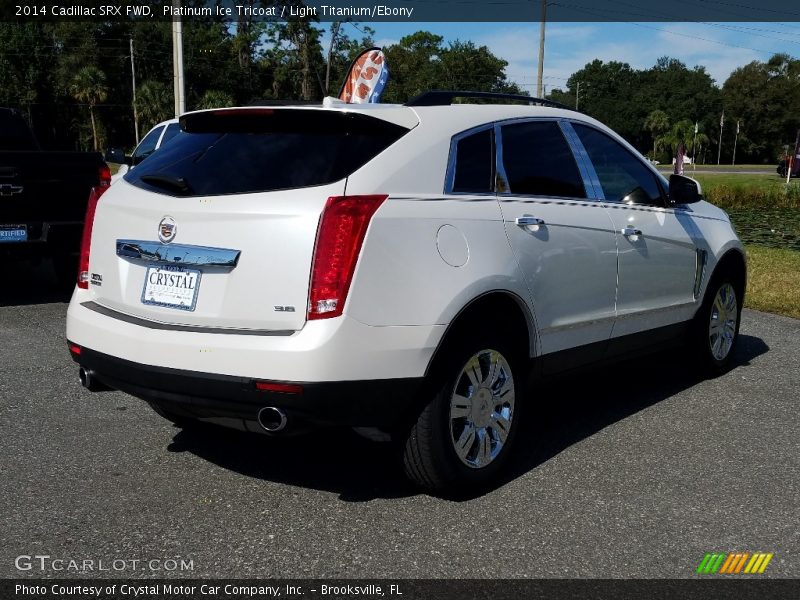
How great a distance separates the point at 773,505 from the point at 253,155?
9.13ft

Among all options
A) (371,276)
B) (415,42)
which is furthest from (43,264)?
(415,42)

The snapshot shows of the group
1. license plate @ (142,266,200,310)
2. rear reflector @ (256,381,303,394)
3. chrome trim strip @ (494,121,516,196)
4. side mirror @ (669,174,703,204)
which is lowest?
rear reflector @ (256,381,303,394)

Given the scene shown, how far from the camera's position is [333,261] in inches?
137

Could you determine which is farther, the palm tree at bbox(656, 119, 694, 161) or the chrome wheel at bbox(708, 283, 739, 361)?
the palm tree at bbox(656, 119, 694, 161)

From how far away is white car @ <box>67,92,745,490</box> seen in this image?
3510mm

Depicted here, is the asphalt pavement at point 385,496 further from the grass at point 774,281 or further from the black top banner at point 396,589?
the grass at point 774,281

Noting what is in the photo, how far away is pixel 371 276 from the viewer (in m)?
3.53

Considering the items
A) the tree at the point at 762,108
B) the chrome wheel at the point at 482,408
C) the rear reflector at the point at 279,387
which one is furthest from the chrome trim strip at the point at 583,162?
the tree at the point at 762,108

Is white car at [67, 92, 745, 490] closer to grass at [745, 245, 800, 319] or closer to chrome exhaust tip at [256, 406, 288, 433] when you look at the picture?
chrome exhaust tip at [256, 406, 288, 433]

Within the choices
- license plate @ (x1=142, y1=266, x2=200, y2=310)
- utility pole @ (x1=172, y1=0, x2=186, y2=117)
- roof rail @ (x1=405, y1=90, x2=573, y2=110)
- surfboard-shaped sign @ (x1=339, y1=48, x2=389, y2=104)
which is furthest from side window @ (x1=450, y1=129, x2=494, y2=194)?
utility pole @ (x1=172, y1=0, x2=186, y2=117)

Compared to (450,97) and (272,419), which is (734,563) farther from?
(450,97)

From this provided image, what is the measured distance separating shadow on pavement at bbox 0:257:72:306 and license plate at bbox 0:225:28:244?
0.20 m

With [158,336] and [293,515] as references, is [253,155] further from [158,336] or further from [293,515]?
[293,515]

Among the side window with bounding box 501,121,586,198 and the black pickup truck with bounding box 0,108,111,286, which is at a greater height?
the side window with bounding box 501,121,586,198
